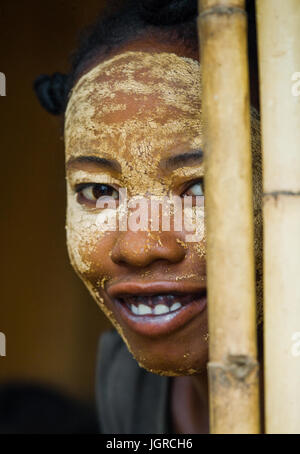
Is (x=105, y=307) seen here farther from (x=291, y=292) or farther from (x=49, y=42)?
(x=49, y=42)

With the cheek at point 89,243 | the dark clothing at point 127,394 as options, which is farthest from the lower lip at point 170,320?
the dark clothing at point 127,394

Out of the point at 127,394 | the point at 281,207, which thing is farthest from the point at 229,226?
the point at 127,394

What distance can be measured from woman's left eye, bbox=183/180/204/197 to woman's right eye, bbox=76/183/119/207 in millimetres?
122

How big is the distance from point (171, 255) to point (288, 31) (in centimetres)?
35

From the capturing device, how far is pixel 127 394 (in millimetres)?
1536

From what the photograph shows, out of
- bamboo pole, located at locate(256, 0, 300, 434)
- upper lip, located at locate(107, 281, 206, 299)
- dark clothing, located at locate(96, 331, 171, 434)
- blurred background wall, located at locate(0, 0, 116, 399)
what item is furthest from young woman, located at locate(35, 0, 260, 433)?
blurred background wall, located at locate(0, 0, 116, 399)

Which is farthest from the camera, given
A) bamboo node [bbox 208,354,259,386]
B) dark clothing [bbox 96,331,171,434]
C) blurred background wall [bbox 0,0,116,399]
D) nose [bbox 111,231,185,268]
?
blurred background wall [bbox 0,0,116,399]

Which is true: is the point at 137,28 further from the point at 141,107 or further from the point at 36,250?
the point at 36,250

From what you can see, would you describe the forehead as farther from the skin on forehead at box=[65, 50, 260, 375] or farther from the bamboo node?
the bamboo node

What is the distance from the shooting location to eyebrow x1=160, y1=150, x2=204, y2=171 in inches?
35.3

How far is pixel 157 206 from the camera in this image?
2.96 ft

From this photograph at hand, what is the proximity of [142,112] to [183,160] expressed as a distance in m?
0.10

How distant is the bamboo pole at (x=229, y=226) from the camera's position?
68cm

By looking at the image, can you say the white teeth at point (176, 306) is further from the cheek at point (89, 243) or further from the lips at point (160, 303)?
the cheek at point (89, 243)
